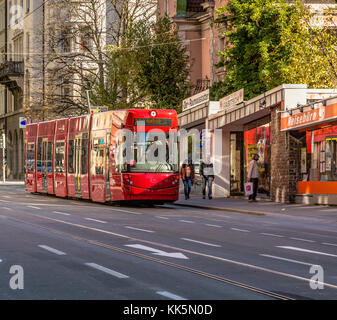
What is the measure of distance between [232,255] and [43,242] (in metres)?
3.71

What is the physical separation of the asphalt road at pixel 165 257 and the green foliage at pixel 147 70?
22.9 meters

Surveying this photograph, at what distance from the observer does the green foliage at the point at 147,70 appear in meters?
45.9

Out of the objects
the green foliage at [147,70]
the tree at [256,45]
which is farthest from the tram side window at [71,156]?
the green foliage at [147,70]

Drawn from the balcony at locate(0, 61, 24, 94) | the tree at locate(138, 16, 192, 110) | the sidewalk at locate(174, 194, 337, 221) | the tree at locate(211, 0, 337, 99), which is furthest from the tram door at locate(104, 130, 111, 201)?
the balcony at locate(0, 61, 24, 94)

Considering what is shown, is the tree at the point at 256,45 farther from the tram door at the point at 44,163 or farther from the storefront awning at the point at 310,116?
the tram door at the point at 44,163

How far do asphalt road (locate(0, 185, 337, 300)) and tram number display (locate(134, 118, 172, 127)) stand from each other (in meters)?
5.50

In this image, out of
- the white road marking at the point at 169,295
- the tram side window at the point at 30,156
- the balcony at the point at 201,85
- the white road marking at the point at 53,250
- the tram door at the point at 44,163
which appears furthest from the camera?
the balcony at the point at 201,85

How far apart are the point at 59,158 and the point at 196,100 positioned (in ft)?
26.9

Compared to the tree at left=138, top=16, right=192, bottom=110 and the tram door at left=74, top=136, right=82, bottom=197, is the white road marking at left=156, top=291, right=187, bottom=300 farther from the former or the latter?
the tree at left=138, top=16, right=192, bottom=110

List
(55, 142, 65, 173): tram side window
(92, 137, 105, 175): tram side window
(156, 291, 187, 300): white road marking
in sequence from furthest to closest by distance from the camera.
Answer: (55, 142, 65, 173): tram side window < (92, 137, 105, 175): tram side window < (156, 291, 187, 300): white road marking

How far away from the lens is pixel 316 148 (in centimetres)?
3081

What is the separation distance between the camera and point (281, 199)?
32.4 meters

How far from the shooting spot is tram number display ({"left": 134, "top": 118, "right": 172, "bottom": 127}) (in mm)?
28562

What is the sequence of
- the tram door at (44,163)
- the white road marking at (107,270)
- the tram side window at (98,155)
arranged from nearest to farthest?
the white road marking at (107,270) < the tram side window at (98,155) < the tram door at (44,163)
